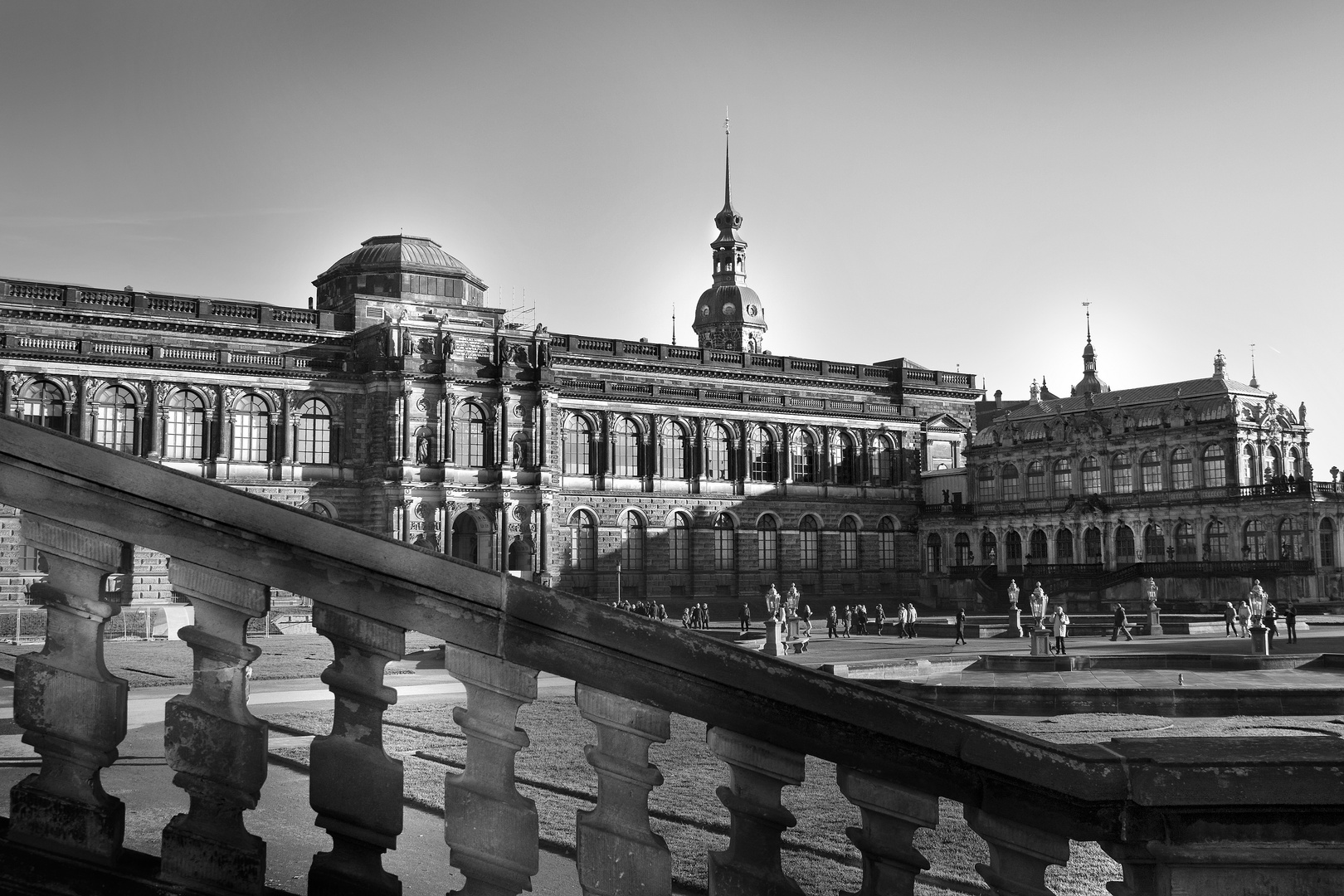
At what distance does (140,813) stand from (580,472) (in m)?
57.5

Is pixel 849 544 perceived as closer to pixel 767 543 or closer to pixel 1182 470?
pixel 767 543

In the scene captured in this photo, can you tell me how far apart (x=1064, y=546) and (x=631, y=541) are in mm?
23857

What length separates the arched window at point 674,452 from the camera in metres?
66.4

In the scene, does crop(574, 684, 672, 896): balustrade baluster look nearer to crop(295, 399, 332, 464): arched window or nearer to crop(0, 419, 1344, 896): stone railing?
crop(0, 419, 1344, 896): stone railing

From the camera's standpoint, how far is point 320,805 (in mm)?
3332

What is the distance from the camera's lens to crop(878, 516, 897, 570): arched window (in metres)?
72.8

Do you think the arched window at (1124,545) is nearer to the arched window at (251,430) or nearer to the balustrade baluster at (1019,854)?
the arched window at (251,430)

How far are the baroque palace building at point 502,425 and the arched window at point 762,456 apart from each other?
0.40ft

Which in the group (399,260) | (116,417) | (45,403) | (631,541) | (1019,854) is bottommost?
(1019,854)

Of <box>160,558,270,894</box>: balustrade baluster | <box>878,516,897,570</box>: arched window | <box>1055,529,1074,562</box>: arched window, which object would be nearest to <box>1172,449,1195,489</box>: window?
<box>1055,529,1074,562</box>: arched window

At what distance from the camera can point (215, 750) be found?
3.27 meters

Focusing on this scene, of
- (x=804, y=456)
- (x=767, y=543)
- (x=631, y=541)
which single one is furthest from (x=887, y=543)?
(x=631, y=541)

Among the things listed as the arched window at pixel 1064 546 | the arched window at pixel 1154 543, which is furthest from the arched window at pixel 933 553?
the arched window at pixel 1154 543

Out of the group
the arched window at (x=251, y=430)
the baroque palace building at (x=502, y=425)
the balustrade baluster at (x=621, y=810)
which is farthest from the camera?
the arched window at (x=251, y=430)
